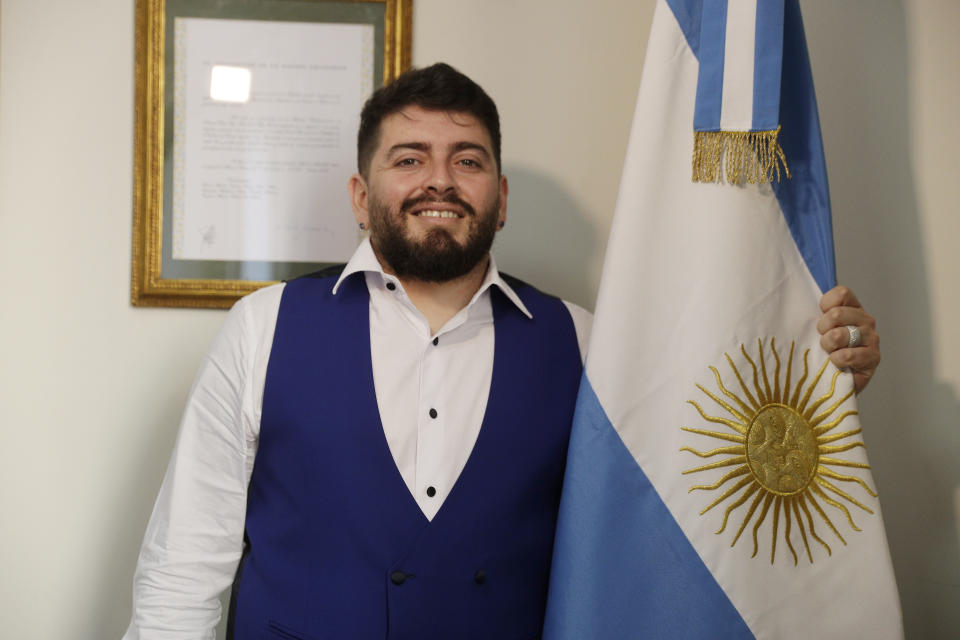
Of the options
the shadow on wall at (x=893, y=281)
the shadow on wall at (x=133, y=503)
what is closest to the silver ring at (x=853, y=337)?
the shadow on wall at (x=893, y=281)

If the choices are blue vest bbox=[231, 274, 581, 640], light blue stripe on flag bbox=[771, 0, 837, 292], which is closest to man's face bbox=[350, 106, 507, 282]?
blue vest bbox=[231, 274, 581, 640]

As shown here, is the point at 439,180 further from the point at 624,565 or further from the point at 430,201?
the point at 624,565

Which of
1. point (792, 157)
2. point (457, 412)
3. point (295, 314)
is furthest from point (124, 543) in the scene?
point (792, 157)

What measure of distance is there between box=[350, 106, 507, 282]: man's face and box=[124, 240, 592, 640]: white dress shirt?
61 mm

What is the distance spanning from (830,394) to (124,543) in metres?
1.39

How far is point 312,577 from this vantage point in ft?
3.66

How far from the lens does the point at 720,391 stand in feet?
3.53

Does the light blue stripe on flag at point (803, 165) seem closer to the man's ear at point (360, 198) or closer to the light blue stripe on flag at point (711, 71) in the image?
the light blue stripe on flag at point (711, 71)

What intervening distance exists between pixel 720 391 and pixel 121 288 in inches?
47.9

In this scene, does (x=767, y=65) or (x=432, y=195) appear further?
(x=432, y=195)

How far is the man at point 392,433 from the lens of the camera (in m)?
1.10

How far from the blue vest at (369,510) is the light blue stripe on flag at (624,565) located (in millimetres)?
88

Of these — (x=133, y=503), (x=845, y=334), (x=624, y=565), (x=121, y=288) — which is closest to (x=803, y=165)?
(x=845, y=334)

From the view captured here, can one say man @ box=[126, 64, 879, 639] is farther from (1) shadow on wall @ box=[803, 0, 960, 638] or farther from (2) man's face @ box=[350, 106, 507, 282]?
(1) shadow on wall @ box=[803, 0, 960, 638]
